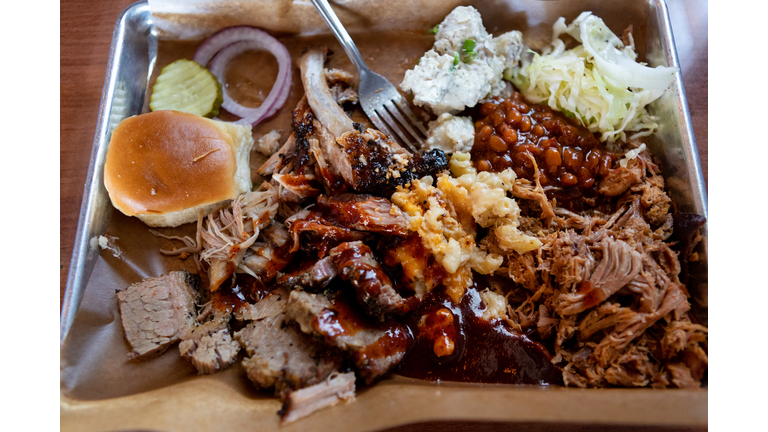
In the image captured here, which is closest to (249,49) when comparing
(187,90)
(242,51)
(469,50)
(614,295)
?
(242,51)

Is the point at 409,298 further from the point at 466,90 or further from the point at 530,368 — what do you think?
the point at 466,90

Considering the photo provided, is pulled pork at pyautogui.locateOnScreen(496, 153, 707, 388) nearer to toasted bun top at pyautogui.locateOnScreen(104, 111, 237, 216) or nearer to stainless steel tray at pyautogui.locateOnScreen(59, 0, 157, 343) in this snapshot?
toasted bun top at pyautogui.locateOnScreen(104, 111, 237, 216)

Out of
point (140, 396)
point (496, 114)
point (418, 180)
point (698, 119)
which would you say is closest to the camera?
point (140, 396)

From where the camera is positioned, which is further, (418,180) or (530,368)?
(418,180)

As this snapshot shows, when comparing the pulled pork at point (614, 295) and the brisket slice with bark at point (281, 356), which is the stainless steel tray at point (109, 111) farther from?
the pulled pork at point (614, 295)

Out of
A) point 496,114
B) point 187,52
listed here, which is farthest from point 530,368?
point 187,52

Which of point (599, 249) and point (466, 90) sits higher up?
point (466, 90)

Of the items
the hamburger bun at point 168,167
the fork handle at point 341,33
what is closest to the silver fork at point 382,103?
the fork handle at point 341,33

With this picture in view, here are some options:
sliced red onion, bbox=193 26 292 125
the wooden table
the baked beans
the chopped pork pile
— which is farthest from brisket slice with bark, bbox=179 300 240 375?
the baked beans
